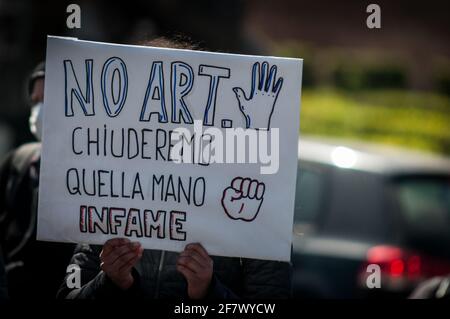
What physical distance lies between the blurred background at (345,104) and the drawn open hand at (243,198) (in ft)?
1.48

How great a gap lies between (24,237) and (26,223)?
9cm

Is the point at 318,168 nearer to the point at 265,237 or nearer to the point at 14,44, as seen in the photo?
the point at 265,237

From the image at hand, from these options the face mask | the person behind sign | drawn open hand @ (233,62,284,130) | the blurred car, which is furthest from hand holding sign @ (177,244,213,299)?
the blurred car

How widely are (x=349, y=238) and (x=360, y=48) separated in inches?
689

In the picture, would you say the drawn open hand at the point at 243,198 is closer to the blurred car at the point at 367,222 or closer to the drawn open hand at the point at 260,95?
the drawn open hand at the point at 260,95

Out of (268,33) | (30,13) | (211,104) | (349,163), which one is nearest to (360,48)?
(268,33)

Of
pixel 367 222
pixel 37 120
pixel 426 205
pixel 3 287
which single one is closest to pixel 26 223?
pixel 37 120

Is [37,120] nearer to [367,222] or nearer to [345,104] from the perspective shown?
[367,222]

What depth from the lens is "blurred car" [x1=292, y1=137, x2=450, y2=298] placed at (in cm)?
571

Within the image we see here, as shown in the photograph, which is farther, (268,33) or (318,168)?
(268,33)

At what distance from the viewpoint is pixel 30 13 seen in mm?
16250

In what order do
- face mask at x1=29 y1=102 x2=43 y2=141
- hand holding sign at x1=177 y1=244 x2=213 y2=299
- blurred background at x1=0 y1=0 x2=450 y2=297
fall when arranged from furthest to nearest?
blurred background at x1=0 y1=0 x2=450 y2=297 → face mask at x1=29 y1=102 x2=43 y2=141 → hand holding sign at x1=177 y1=244 x2=213 y2=299

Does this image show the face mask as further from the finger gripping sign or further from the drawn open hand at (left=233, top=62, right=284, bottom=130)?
the drawn open hand at (left=233, top=62, right=284, bottom=130)

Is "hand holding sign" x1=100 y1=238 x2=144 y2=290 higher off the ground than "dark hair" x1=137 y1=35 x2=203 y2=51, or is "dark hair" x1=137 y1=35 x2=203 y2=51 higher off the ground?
"dark hair" x1=137 y1=35 x2=203 y2=51
